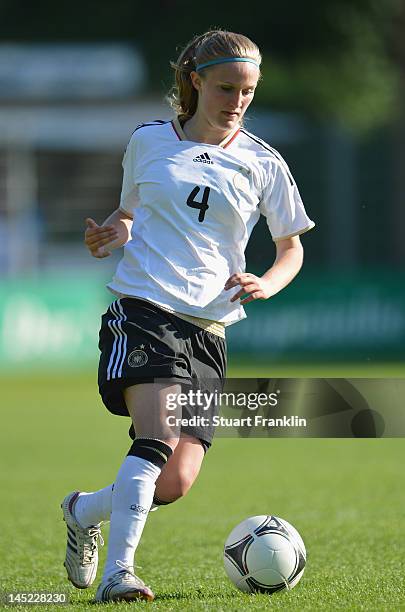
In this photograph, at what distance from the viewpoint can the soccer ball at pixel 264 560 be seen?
15.9 ft

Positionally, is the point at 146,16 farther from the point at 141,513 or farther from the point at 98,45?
the point at 141,513

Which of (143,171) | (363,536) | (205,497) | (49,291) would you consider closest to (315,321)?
(49,291)

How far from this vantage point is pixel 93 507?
4.91 meters

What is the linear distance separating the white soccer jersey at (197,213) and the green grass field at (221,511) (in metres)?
1.11

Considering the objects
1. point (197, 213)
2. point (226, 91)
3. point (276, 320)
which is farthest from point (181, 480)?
point (276, 320)

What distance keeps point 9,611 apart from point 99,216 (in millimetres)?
26672

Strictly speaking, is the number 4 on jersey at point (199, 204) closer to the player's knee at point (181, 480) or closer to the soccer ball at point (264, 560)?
the player's knee at point (181, 480)

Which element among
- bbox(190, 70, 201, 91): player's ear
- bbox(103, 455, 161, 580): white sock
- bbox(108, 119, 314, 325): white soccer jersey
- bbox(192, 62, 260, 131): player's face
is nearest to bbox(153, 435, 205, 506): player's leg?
bbox(103, 455, 161, 580): white sock

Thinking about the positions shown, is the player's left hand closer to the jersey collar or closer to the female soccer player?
the female soccer player

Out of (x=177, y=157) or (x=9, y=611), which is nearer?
(x=9, y=611)

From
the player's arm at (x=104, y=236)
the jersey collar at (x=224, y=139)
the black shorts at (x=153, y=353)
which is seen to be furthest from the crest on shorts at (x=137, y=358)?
the jersey collar at (x=224, y=139)

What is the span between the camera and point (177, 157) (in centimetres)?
483

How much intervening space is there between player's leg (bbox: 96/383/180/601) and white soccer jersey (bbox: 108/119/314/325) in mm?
353

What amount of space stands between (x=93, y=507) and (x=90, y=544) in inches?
6.7
